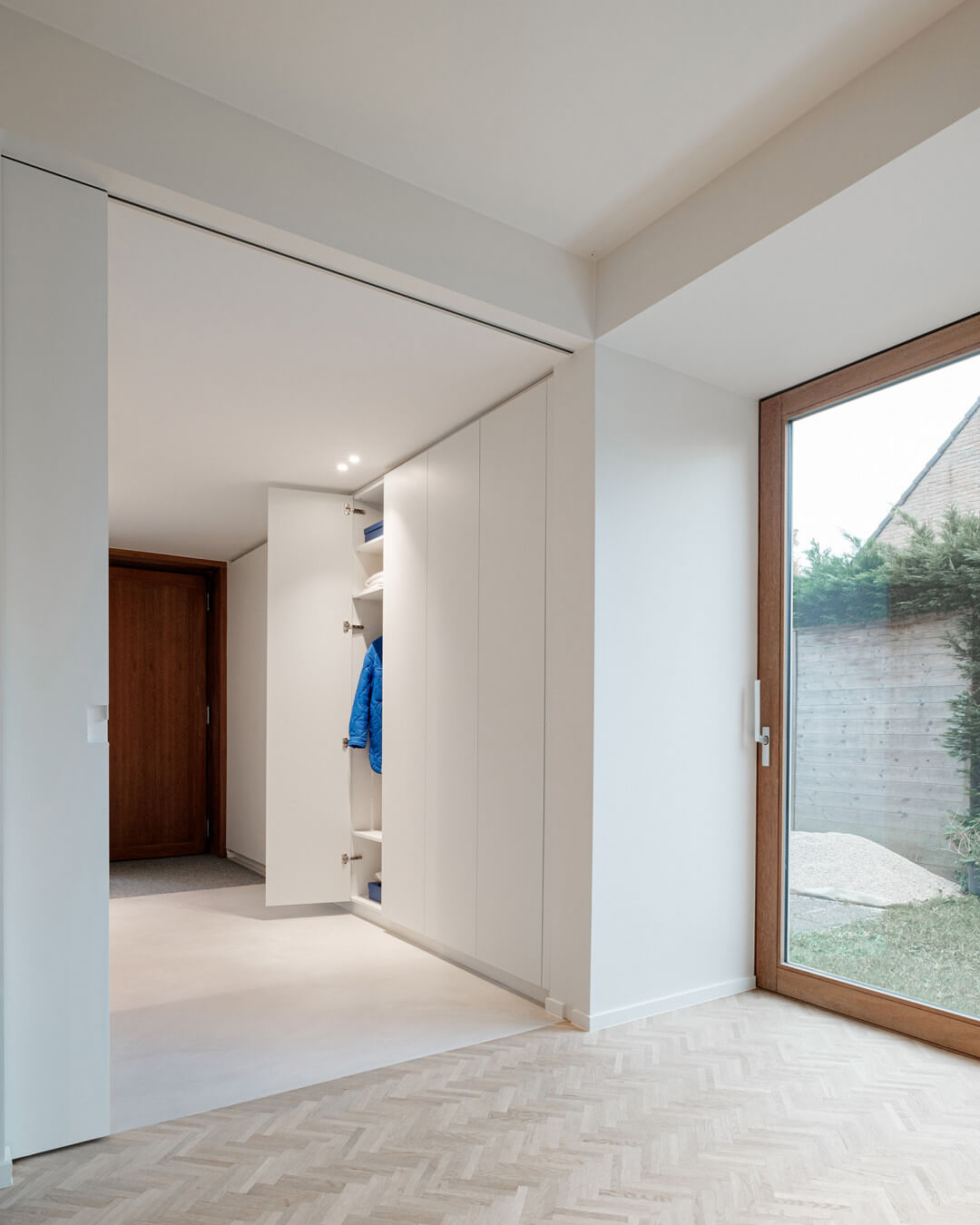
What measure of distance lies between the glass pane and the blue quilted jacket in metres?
2.28

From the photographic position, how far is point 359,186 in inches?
105

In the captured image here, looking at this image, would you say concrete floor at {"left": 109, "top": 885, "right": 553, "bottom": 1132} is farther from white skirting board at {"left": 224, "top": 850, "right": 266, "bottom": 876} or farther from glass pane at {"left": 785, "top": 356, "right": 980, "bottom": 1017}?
white skirting board at {"left": 224, "top": 850, "right": 266, "bottom": 876}

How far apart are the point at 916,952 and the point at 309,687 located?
3264mm

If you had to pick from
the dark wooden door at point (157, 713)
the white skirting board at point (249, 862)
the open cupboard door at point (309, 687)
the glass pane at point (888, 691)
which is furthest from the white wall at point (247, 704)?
the glass pane at point (888, 691)

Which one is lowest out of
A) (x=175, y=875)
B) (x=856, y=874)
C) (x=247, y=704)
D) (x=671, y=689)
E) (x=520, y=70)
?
(x=175, y=875)

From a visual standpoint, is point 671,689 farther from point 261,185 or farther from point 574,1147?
point 261,185

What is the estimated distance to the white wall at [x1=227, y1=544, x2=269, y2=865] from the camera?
6293 mm

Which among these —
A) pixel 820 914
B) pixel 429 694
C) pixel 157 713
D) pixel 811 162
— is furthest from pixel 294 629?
pixel 811 162

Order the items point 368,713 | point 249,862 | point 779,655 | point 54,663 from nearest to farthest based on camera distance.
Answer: point 54,663
point 779,655
point 368,713
point 249,862

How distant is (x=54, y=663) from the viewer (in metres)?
2.22

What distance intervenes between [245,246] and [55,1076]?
2.23 m

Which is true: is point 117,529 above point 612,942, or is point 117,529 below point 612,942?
above

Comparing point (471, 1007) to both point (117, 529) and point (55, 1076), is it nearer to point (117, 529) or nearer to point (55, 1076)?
point (55, 1076)

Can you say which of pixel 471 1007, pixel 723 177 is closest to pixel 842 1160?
pixel 471 1007
